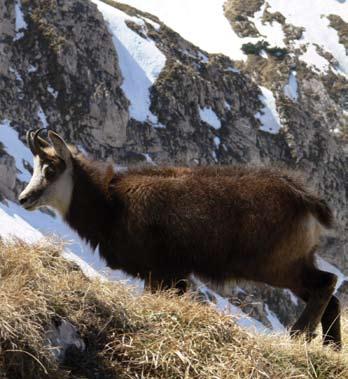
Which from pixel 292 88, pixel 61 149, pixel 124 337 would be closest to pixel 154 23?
pixel 292 88

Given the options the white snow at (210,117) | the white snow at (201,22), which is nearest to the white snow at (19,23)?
the white snow at (210,117)

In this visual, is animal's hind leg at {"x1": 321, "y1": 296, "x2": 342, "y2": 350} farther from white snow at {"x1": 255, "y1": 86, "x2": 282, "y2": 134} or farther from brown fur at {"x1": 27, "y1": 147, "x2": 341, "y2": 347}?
white snow at {"x1": 255, "y1": 86, "x2": 282, "y2": 134}

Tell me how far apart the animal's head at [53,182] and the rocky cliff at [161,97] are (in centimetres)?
5463

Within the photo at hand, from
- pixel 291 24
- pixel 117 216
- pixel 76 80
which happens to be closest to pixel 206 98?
pixel 76 80

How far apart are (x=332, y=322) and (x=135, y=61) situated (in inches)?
3538

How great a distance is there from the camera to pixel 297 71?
368 feet

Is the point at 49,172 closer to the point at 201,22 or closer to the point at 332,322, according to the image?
the point at 332,322

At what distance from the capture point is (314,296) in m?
8.95

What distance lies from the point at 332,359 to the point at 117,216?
338 cm

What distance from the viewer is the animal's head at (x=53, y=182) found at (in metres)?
10.5

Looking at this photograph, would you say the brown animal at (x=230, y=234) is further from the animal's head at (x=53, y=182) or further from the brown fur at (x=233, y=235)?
the animal's head at (x=53, y=182)

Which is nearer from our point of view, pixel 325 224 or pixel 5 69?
pixel 325 224

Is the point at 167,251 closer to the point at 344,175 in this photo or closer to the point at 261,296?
the point at 261,296

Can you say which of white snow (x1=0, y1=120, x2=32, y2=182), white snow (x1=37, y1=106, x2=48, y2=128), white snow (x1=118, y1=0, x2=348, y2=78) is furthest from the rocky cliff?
white snow (x1=118, y1=0, x2=348, y2=78)
